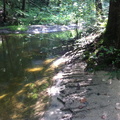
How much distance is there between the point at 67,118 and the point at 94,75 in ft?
7.40

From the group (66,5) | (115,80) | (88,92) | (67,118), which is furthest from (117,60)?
(66,5)

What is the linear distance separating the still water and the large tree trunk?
257 centimetres

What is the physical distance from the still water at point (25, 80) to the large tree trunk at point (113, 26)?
2.57 m

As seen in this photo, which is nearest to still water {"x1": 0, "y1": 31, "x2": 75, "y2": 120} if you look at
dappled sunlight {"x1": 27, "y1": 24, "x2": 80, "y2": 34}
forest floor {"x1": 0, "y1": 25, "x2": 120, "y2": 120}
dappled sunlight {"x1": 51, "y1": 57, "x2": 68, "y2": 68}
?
dappled sunlight {"x1": 51, "y1": 57, "x2": 68, "y2": 68}

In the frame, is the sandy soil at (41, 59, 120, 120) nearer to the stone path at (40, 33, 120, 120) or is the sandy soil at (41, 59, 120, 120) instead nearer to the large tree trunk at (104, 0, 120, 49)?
the stone path at (40, 33, 120, 120)

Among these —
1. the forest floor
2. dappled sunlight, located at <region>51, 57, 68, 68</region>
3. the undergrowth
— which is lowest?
dappled sunlight, located at <region>51, 57, 68, 68</region>

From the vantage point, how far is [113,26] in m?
6.56

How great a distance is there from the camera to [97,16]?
11531 mm

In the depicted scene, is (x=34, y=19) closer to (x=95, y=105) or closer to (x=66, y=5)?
(x=66, y=5)

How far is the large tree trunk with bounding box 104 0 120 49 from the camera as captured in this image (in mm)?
6332

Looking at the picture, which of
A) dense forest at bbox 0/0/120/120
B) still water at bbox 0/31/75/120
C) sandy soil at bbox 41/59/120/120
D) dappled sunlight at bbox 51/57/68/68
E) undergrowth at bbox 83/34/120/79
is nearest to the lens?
sandy soil at bbox 41/59/120/120

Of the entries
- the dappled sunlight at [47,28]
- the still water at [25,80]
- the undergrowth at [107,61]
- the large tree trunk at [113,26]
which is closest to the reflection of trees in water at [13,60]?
the still water at [25,80]

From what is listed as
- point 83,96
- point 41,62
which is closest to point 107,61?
point 83,96

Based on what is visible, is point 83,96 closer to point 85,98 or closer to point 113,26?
point 85,98
